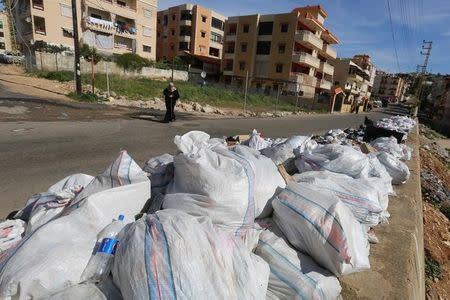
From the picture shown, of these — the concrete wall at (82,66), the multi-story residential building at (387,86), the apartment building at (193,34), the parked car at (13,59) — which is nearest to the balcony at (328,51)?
the apartment building at (193,34)

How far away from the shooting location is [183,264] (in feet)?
3.87

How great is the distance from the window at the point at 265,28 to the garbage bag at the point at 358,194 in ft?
117

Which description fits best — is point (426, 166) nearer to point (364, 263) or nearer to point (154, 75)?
point (364, 263)

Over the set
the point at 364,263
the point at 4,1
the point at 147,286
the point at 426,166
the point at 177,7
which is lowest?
the point at 426,166

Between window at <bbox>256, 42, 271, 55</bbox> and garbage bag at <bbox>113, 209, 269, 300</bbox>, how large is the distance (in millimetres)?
36494

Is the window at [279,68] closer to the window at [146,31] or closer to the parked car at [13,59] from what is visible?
the window at [146,31]

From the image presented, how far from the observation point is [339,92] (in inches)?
1254

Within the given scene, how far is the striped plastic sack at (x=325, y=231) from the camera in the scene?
1.62 m

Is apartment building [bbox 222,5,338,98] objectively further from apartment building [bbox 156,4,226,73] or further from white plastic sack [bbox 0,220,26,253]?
white plastic sack [bbox 0,220,26,253]

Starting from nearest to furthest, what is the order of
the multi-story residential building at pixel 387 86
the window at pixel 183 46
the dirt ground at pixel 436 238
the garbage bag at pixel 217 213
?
the garbage bag at pixel 217 213, the dirt ground at pixel 436 238, the window at pixel 183 46, the multi-story residential building at pixel 387 86

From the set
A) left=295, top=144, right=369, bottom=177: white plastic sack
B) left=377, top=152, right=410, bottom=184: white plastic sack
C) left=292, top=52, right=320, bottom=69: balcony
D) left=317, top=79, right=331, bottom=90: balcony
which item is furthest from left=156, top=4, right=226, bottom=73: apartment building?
left=295, top=144, right=369, bottom=177: white plastic sack

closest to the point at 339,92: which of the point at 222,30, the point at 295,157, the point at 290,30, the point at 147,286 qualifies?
the point at 290,30

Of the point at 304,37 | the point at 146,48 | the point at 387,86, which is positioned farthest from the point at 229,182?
the point at 387,86

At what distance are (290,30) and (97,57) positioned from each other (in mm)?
20647
